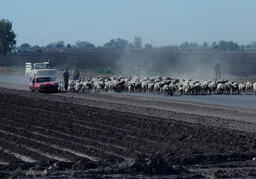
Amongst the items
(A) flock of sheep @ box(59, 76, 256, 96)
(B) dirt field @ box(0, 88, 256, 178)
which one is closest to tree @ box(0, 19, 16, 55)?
(A) flock of sheep @ box(59, 76, 256, 96)

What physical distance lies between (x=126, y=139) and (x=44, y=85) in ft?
72.9

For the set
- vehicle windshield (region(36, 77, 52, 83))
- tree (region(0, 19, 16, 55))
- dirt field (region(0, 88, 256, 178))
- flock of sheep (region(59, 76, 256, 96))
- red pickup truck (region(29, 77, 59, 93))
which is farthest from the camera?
tree (region(0, 19, 16, 55))

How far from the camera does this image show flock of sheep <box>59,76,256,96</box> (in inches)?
1501

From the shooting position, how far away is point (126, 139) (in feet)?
66.9

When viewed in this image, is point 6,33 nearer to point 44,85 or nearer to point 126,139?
point 44,85

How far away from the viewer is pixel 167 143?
19406 mm

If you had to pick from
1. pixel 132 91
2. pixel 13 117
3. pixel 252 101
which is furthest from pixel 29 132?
pixel 132 91

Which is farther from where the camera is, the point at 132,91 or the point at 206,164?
the point at 132,91

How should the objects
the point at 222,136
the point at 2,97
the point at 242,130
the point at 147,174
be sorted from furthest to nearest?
the point at 2,97 < the point at 242,130 < the point at 222,136 < the point at 147,174

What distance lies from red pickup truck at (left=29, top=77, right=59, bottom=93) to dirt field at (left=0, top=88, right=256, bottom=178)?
7.26 metres

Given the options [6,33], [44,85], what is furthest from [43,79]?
[6,33]

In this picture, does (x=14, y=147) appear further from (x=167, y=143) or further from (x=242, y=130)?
(x=242, y=130)

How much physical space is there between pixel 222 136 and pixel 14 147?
280 inches

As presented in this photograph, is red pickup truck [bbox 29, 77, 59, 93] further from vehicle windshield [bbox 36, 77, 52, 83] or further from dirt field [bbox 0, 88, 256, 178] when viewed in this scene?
dirt field [bbox 0, 88, 256, 178]
